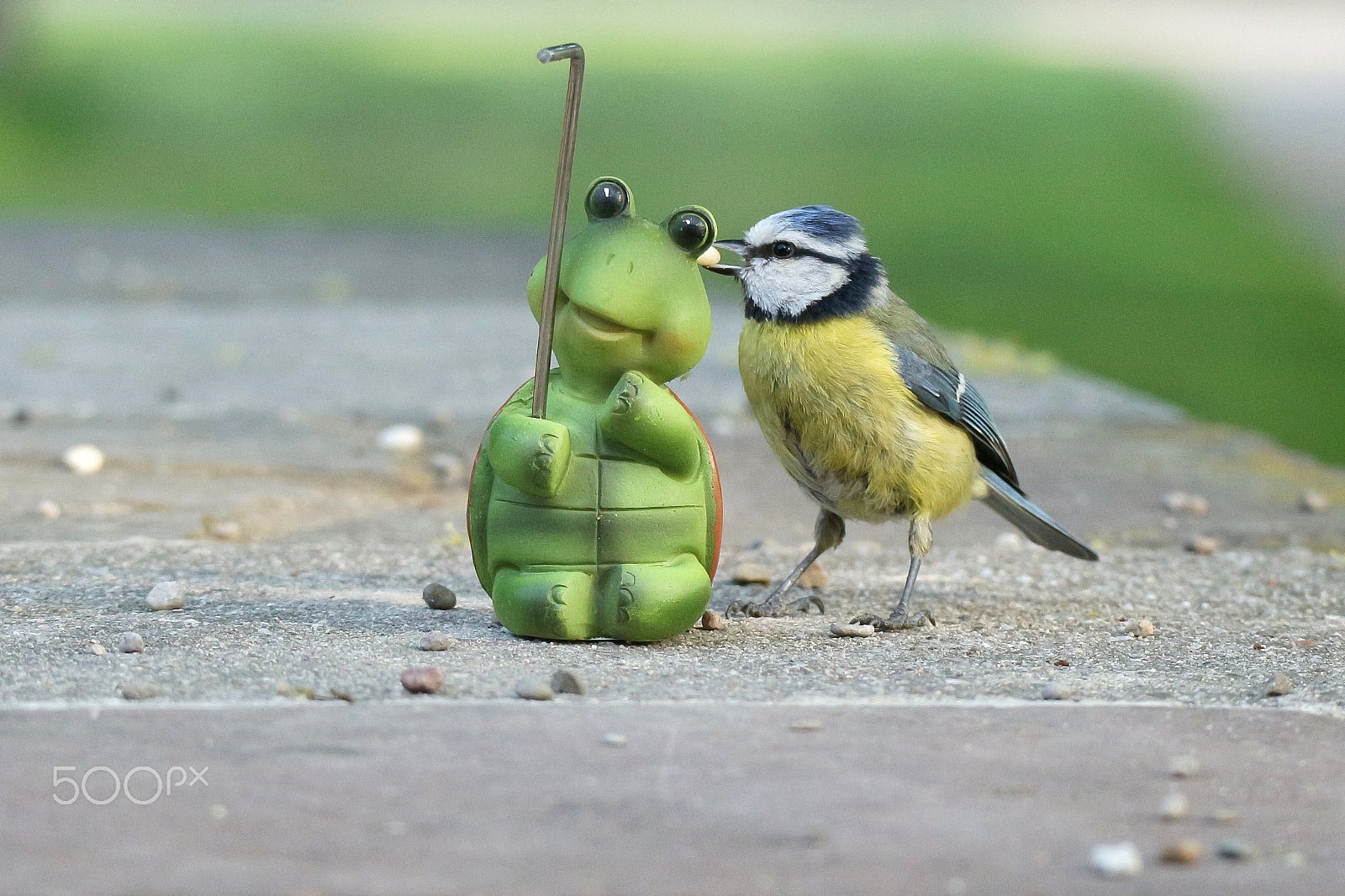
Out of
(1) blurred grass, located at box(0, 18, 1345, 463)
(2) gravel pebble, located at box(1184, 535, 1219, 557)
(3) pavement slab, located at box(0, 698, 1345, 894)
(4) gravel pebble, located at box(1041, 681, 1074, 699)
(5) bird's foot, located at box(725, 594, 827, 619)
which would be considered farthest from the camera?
(1) blurred grass, located at box(0, 18, 1345, 463)

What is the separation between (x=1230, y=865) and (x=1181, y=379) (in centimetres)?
832

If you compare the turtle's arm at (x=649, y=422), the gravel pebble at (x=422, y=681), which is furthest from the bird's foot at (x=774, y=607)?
the gravel pebble at (x=422, y=681)

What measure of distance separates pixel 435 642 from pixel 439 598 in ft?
1.72

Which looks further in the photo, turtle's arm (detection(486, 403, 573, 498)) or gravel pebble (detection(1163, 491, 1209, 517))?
gravel pebble (detection(1163, 491, 1209, 517))

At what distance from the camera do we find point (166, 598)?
434 centimetres

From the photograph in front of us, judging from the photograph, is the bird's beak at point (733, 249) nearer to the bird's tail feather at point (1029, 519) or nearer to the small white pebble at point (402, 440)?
the bird's tail feather at point (1029, 519)

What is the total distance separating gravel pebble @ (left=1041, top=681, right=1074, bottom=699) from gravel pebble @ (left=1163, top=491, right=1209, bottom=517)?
281 centimetres

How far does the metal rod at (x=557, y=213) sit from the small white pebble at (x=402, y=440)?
3.17 metres

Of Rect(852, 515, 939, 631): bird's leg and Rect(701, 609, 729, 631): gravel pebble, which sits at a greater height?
Rect(852, 515, 939, 631): bird's leg

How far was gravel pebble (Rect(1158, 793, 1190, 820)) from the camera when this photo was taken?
9.73 feet

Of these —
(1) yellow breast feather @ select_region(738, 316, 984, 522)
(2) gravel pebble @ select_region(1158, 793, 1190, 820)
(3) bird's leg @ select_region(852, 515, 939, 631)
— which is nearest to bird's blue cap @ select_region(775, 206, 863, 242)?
(1) yellow breast feather @ select_region(738, 316, 984, 522)

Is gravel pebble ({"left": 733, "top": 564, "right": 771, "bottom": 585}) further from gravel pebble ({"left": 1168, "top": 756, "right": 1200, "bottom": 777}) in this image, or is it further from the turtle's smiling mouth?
gravel pebble ({"left": 1168, "top": 756, "right": 1200, "bottom": 777})

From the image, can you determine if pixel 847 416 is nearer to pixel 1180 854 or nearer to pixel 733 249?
pixel 733 249

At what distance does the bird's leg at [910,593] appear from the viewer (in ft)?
14.5
